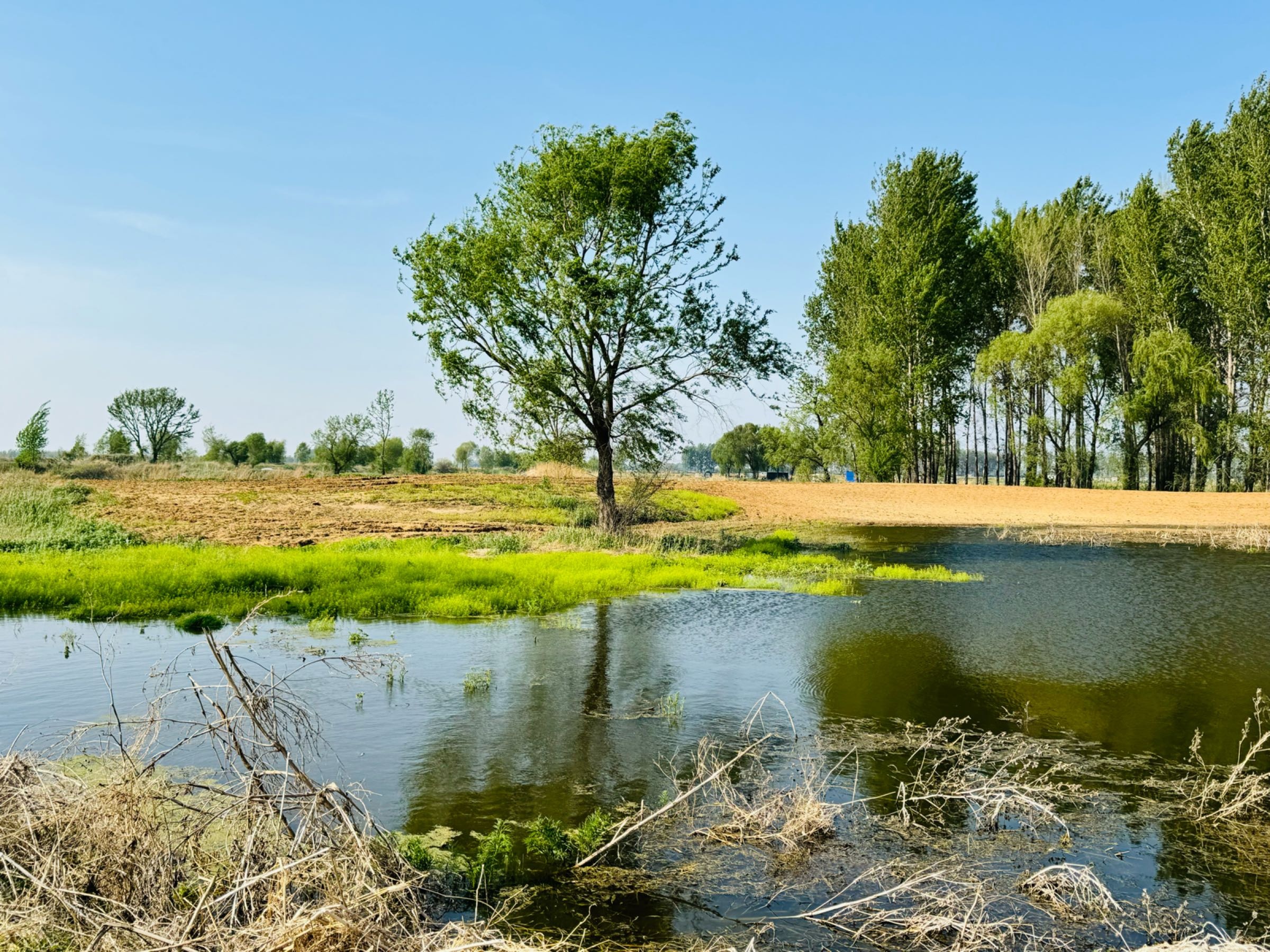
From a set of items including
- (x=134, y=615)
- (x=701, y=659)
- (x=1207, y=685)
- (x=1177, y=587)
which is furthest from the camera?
(x=1177, y=587)

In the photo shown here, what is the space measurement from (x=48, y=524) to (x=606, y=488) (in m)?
17.6

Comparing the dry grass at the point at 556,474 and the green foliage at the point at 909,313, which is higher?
the green foliage at the point at 909,313

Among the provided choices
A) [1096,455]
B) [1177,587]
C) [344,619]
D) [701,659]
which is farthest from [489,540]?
[1096,455]

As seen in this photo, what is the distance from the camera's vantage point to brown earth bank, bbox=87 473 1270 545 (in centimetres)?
3083

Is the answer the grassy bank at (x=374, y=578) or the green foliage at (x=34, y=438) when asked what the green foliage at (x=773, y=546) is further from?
the green foliage at (x=34, y=438)

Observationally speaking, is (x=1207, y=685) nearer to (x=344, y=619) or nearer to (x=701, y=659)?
(x=701, y=659)

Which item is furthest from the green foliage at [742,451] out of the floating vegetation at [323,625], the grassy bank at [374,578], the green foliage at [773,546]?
the floating vegetation at [323,625]

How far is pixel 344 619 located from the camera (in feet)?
55.2

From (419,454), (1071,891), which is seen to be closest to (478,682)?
(1071,891)

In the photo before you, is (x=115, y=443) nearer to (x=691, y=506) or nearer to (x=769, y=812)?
(x=691, y=506)

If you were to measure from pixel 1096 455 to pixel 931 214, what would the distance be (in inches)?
799

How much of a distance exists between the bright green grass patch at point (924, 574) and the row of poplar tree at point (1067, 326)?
34599mm

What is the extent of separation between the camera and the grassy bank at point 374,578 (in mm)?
17391

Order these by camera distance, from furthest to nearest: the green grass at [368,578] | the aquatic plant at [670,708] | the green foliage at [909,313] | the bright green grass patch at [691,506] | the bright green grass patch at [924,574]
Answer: the green foliage at [909,313] < the bright green grass patch at [691,506] < the bright green grass patch at [924,574] < the green grass at [368,578] < the aquatic plant at [670,708]
